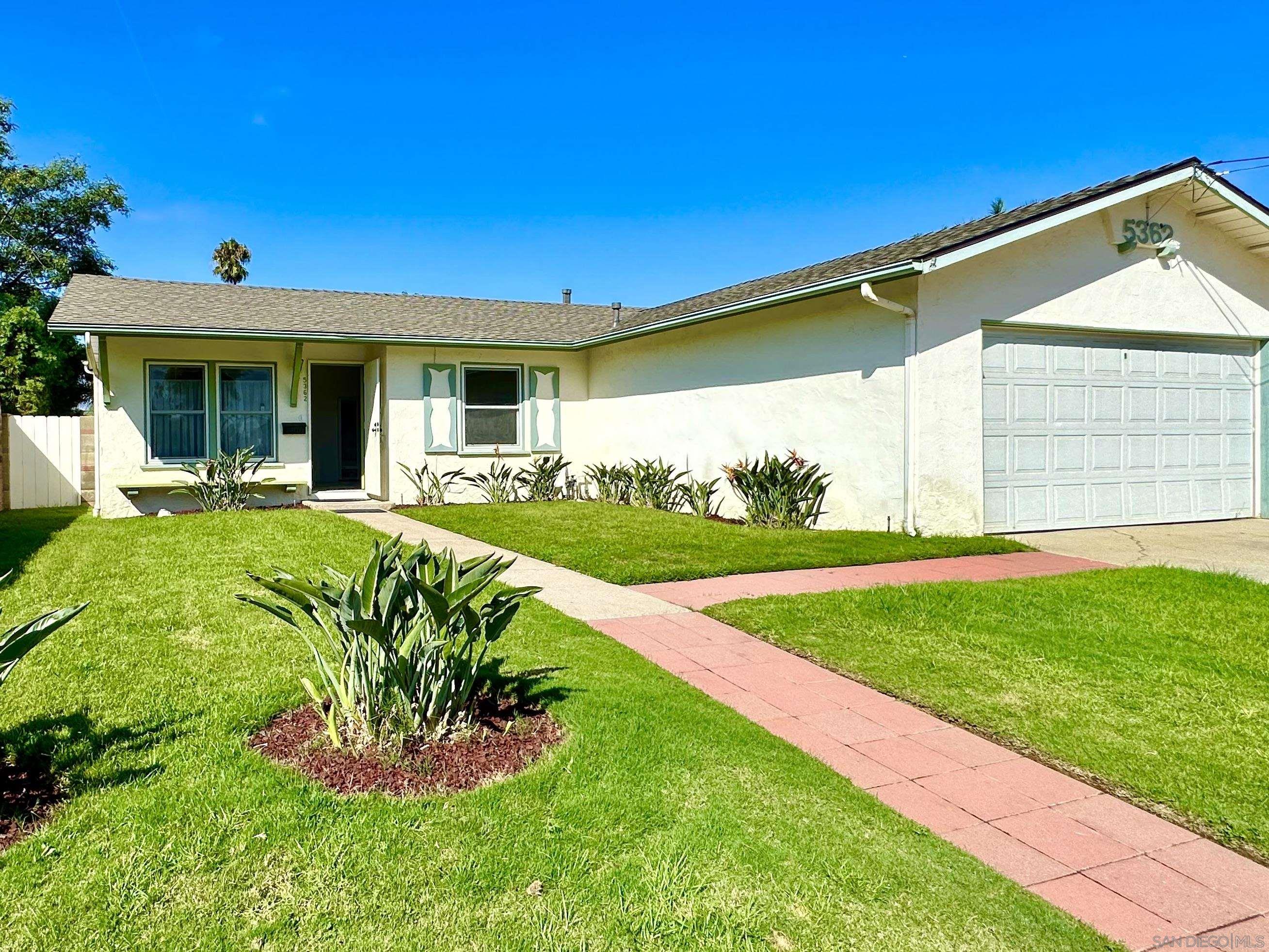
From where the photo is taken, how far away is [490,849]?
2.81m

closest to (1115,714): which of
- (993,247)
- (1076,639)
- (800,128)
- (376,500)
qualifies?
(1076,639)

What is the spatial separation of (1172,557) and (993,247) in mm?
3819

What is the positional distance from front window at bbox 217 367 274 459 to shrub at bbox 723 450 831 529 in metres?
7.69

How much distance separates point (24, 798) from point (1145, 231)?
12.4 metres

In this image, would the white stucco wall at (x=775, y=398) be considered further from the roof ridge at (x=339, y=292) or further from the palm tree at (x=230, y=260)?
the palm tree at (x=230, y=260)

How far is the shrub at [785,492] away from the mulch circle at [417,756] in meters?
7.69

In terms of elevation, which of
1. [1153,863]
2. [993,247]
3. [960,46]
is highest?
[960,46]

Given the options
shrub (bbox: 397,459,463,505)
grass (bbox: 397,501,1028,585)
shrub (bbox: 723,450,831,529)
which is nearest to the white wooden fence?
shrub (bbox: 397,459,463,505)

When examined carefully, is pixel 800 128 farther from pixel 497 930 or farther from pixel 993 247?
pixel 497 930

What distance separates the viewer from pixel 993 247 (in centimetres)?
954

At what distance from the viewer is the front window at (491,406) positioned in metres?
14.8

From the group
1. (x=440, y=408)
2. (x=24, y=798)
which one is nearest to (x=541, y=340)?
(x=440, y=408)

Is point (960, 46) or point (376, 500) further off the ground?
point (960, 46)

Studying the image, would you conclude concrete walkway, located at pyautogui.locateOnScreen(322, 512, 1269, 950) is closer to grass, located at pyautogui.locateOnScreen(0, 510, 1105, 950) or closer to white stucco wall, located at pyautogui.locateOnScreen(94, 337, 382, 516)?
grass, located at pyautogui.locateOnScreen(0, 510, 1105, 950)
